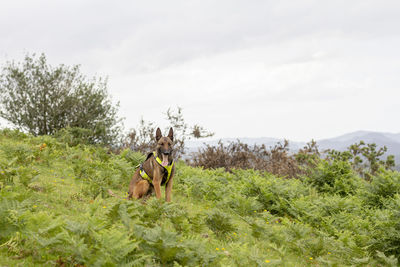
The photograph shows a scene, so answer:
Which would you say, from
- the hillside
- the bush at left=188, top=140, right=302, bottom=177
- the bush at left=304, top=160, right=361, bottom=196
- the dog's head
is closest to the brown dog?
the dog's head

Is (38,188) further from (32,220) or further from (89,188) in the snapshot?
(32,220)

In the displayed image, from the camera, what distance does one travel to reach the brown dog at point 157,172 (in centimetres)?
727

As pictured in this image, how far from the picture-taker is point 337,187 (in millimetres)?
13180

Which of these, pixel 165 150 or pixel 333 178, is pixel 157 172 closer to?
pixel 165 150

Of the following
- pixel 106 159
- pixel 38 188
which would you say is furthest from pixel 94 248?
pixel 106 159

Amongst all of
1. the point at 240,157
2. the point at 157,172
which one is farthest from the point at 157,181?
the point at 240,157

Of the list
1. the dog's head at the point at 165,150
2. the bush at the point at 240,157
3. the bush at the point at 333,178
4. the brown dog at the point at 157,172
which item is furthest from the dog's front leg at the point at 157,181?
the bush at the point at 240,157

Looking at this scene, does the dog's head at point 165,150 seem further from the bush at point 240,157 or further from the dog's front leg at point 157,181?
the bush at point 240,157

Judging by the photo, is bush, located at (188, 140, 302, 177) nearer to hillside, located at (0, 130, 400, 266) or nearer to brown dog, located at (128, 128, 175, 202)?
hillside, located at (0, 130, 400, 266)

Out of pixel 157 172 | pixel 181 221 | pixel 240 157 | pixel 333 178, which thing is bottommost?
pixel 333 178

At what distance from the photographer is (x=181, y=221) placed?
5.52 metres

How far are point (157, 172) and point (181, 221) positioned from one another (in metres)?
1.98

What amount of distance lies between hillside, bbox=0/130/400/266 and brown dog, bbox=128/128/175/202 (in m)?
0.72

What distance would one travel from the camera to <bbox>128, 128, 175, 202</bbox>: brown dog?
7.27m
